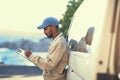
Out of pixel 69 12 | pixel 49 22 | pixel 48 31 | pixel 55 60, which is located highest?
pixel 49 22

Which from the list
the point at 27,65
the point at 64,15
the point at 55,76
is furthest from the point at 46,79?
the point at 64,15

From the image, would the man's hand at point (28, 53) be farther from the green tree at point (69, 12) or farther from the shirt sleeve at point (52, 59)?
the green tree at point (69, 12)

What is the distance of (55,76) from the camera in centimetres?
540

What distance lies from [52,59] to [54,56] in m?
0.05

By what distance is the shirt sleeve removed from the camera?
508 cm

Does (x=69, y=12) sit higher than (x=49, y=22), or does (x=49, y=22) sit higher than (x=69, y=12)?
(x=49, y=22)

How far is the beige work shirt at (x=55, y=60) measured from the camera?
16.7ft

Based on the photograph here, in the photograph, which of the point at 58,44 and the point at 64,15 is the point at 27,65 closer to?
the point at 64,15

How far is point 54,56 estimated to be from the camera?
508 cm

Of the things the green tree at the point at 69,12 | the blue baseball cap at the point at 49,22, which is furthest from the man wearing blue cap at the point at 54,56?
the green tree at the point at 69,12

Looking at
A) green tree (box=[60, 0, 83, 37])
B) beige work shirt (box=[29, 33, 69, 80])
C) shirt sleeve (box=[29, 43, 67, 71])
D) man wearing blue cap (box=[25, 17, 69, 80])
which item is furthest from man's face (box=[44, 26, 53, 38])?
green tree (box=[60, 0, 83, 37])

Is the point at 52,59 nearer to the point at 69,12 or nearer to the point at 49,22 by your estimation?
the point at 49,22

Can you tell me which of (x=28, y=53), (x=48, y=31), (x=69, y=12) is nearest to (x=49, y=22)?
(x=48, y=31)

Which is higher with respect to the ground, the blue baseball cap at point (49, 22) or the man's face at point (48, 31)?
the blue baseball cap at point (49, 22)
